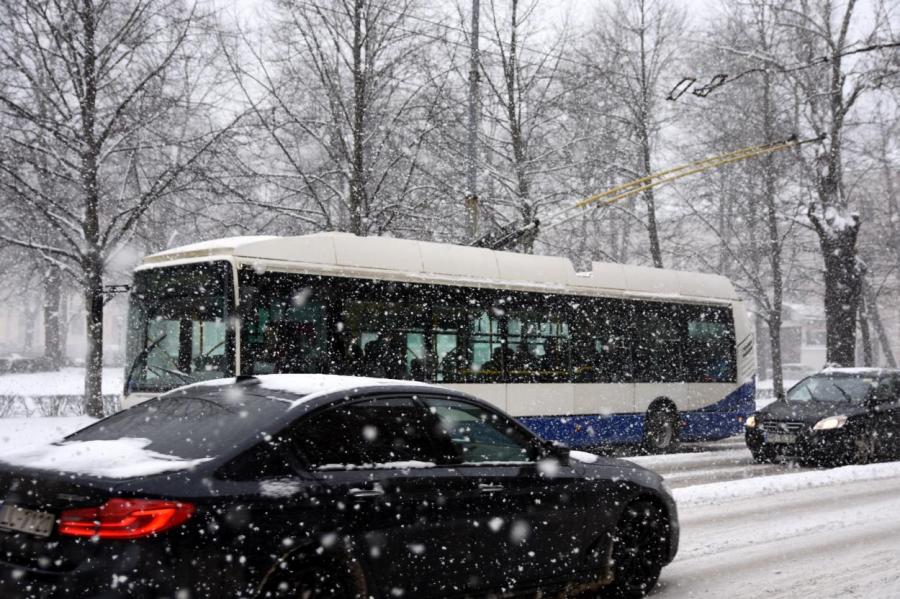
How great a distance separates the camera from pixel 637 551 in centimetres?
607

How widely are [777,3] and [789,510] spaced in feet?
73.9

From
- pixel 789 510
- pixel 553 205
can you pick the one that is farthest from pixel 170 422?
pixel 553 205

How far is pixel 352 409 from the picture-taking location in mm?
4785

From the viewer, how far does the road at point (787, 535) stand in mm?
6352

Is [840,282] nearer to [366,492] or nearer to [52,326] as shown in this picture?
[366,492]

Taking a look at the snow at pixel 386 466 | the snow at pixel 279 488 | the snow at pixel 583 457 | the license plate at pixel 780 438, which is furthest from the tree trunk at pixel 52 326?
the snow at pixel 279 488

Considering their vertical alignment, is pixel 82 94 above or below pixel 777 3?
below

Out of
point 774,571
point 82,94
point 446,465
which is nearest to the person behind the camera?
point 446,465

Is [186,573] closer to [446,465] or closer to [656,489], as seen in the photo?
[446,465]

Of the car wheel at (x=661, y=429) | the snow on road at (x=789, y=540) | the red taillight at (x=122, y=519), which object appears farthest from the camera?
the car wheel at (x=661, y=429)

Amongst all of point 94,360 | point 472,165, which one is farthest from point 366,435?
point 472,165

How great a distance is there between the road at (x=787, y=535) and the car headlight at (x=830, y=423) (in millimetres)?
931

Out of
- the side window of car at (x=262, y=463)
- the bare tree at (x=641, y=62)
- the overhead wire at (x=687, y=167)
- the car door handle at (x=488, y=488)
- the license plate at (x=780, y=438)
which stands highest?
the bare tree at (x=641, y=62)

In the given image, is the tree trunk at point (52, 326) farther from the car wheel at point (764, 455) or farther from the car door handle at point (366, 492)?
the car door handle at point (366, 492)
